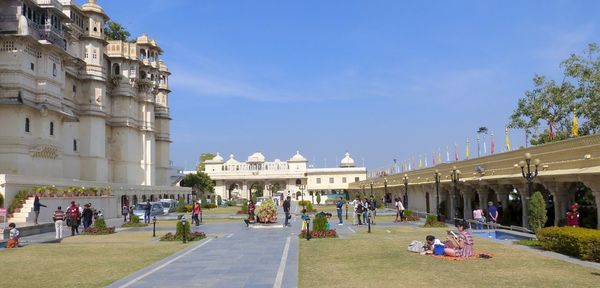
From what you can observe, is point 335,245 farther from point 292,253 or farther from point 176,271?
point 176,271

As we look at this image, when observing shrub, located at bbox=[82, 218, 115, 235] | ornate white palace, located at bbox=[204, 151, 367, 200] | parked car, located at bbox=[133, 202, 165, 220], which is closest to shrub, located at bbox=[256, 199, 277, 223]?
shrub, located at bbox=[82, 218, 115, 235]

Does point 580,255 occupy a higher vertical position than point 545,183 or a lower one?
lower

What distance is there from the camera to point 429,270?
529 inches

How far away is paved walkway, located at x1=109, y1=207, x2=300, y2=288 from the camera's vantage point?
12.3m

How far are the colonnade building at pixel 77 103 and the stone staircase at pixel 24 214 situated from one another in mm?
1003

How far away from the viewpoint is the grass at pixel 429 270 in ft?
38.4

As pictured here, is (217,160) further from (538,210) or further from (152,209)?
(538,210)

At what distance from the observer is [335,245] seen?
19812 mm

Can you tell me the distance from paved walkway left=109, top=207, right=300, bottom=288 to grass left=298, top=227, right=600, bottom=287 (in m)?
A: 0.58

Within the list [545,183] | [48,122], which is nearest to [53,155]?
[48,122]

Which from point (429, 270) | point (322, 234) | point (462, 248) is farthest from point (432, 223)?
point (429, 270)

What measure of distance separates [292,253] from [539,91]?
3623 centimetres

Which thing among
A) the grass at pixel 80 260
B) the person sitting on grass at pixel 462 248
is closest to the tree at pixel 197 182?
the grass at pixel 80 260

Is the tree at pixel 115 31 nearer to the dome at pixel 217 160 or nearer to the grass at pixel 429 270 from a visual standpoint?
the dome at pixel 217 160
